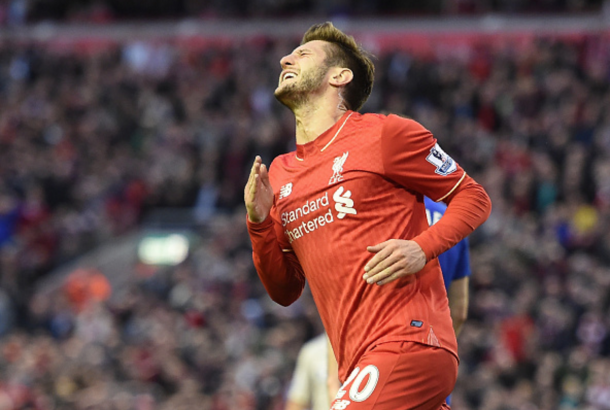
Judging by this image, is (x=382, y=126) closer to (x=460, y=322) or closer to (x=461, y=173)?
(x=461, y=173)

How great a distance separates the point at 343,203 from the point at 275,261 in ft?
1.68

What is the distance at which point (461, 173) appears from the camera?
163 inches

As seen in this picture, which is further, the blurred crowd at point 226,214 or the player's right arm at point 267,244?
the blurred crowd at point 226,214

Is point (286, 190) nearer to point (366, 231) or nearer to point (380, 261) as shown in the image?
point (366, 231)

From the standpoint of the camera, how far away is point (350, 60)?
4621mm

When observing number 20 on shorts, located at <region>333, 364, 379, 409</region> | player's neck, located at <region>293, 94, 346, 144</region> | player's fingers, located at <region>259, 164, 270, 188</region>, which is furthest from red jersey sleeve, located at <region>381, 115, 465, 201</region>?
number 20 on shorts, located at <region>333, 364, 379, 409</region>

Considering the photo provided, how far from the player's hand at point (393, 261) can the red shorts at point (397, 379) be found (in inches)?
11.5

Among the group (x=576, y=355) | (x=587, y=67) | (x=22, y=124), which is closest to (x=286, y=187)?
(x=576, y=355)

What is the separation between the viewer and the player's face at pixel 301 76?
175 inches

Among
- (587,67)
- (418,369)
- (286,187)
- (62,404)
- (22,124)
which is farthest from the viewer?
(22,124)

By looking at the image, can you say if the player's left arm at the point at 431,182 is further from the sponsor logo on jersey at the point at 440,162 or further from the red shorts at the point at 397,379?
the red shorts at the point at 397,379

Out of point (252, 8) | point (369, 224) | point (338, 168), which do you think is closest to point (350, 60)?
point (338, 168)

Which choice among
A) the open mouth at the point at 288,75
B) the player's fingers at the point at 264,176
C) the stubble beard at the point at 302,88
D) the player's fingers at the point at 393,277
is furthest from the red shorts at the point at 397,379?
the open mouth at the point at 288,75

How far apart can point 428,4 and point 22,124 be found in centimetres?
939
